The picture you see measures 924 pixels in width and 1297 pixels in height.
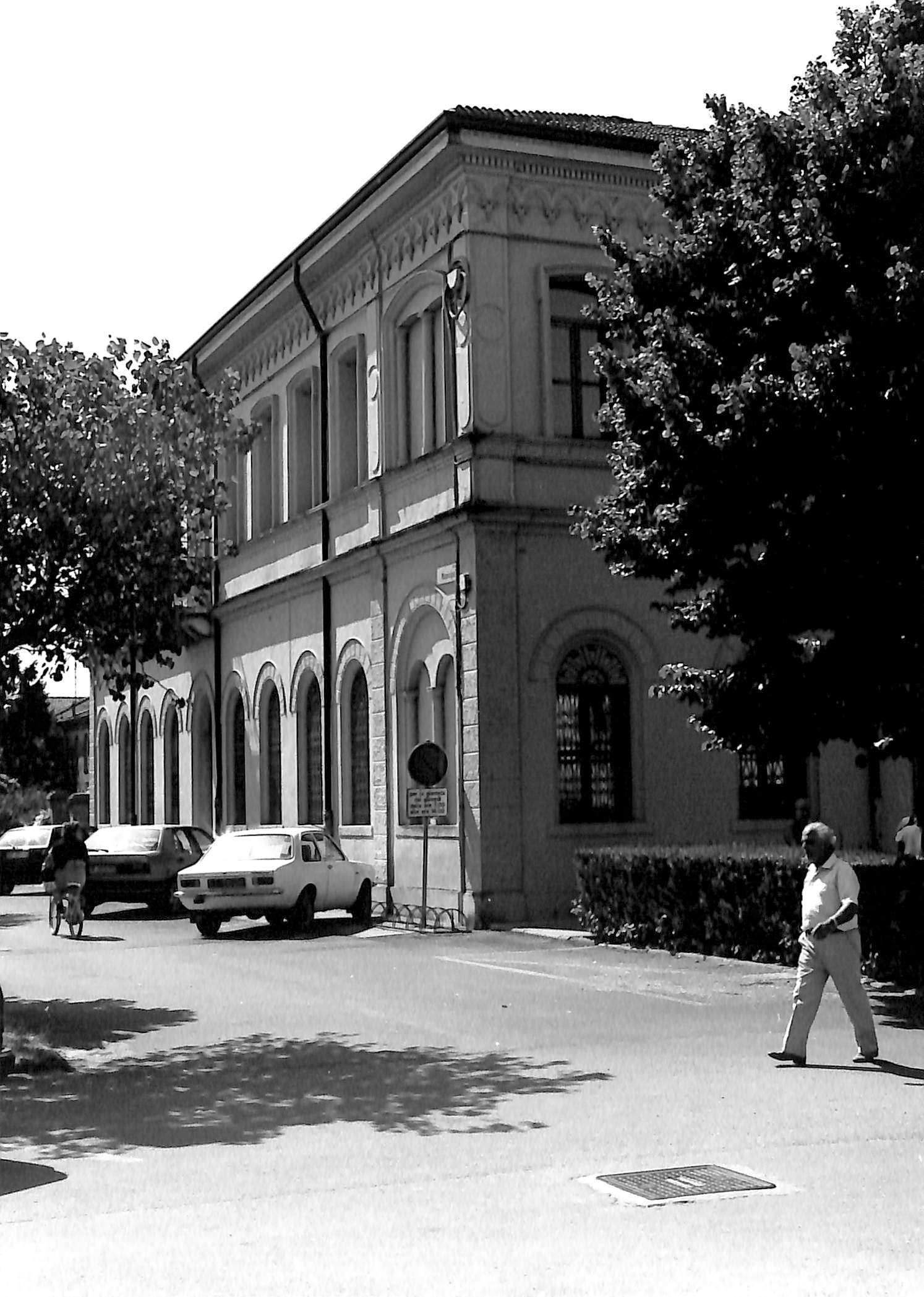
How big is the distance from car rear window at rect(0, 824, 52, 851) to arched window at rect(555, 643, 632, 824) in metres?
19.6

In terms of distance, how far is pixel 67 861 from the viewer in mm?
25719

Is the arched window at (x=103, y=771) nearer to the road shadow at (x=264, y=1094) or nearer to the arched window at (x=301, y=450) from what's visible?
the arched window at (x=301, y=450)

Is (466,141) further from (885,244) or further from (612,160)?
(885,244)

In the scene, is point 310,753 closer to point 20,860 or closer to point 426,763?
point 426,763

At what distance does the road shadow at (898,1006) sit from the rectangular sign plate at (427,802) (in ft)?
31.1

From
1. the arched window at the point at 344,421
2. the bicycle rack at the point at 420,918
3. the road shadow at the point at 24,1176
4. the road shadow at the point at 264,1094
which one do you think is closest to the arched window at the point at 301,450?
the arched window at the point at 344,421

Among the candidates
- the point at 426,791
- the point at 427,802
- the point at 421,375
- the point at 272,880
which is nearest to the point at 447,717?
the point at 426,791

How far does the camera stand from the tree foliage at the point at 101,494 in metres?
14.0

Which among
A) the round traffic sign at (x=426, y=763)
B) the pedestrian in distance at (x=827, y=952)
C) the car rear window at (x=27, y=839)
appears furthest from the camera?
the car rear window at (x=27, y=839)

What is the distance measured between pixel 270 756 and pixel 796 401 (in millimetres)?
20840

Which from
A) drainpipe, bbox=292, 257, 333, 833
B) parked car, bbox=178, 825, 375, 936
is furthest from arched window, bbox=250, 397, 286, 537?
parked car, bbox=178, 825, 375, 936

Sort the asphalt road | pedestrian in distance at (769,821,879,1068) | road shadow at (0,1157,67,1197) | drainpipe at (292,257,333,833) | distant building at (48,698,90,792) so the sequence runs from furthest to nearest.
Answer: distant building at (48,698,90,792) → drainpipe at (292,257,333,833) → pedestrian in distance at (769,821,879,1068) → road shadow at (0,1157,67,1197) → the asphalt road

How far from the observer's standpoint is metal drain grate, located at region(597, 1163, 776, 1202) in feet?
25.7

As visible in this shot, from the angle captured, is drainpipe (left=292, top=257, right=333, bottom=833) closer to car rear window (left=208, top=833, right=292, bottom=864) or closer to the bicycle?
car rear window (left=208, top=833, right=292, bottom=864)
